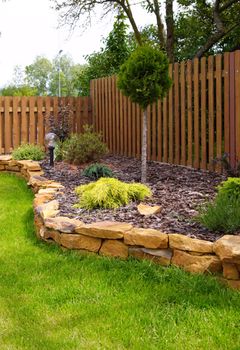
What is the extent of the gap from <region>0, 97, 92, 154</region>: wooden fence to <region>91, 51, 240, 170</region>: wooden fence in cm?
188

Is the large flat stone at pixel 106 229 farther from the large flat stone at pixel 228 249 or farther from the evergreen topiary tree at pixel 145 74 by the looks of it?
the evergreen topiary tree at pixel 145 74

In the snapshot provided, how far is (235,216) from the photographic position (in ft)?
12.1

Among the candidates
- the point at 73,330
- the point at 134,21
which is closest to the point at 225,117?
the point at 73,330

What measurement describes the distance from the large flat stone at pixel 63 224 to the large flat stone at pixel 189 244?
35.9 inches

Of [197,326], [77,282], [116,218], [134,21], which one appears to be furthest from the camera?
[134,21]

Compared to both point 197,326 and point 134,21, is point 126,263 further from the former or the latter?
point 134,21

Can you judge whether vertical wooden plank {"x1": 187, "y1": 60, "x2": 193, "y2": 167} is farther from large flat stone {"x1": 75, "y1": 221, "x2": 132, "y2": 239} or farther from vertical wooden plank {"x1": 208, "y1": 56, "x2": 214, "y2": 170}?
large flat stone {"x1": 75, "y1": 221, "x2": 132, "y2": 239}

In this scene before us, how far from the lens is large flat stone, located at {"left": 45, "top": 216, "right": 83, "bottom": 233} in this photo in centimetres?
400

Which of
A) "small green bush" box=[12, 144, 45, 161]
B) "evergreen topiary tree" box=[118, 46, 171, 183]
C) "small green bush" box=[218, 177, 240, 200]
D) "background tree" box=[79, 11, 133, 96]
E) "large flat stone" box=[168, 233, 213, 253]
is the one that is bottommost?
"large flat stone" box=[168, 233, 213, 253]

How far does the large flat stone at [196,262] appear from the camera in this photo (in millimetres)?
3234

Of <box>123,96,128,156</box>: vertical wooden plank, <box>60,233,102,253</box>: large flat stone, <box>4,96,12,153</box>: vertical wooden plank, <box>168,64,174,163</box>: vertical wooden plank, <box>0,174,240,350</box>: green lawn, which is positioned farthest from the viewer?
<box>4,96,12,153</box>: vertical wooden plank

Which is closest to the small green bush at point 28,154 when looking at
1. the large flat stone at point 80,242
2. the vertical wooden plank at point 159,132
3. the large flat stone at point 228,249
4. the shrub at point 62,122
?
the shrub at point 62,122

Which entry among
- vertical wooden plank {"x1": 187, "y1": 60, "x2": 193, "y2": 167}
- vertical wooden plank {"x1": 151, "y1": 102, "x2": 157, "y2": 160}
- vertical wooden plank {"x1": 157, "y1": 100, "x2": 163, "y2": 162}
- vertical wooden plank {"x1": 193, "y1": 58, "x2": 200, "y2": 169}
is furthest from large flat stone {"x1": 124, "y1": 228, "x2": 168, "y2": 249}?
vertical wooden plank {"x1": 151, "y1": 102, "x2": 157, "y2": 160}

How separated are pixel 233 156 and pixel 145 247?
9.88ft
